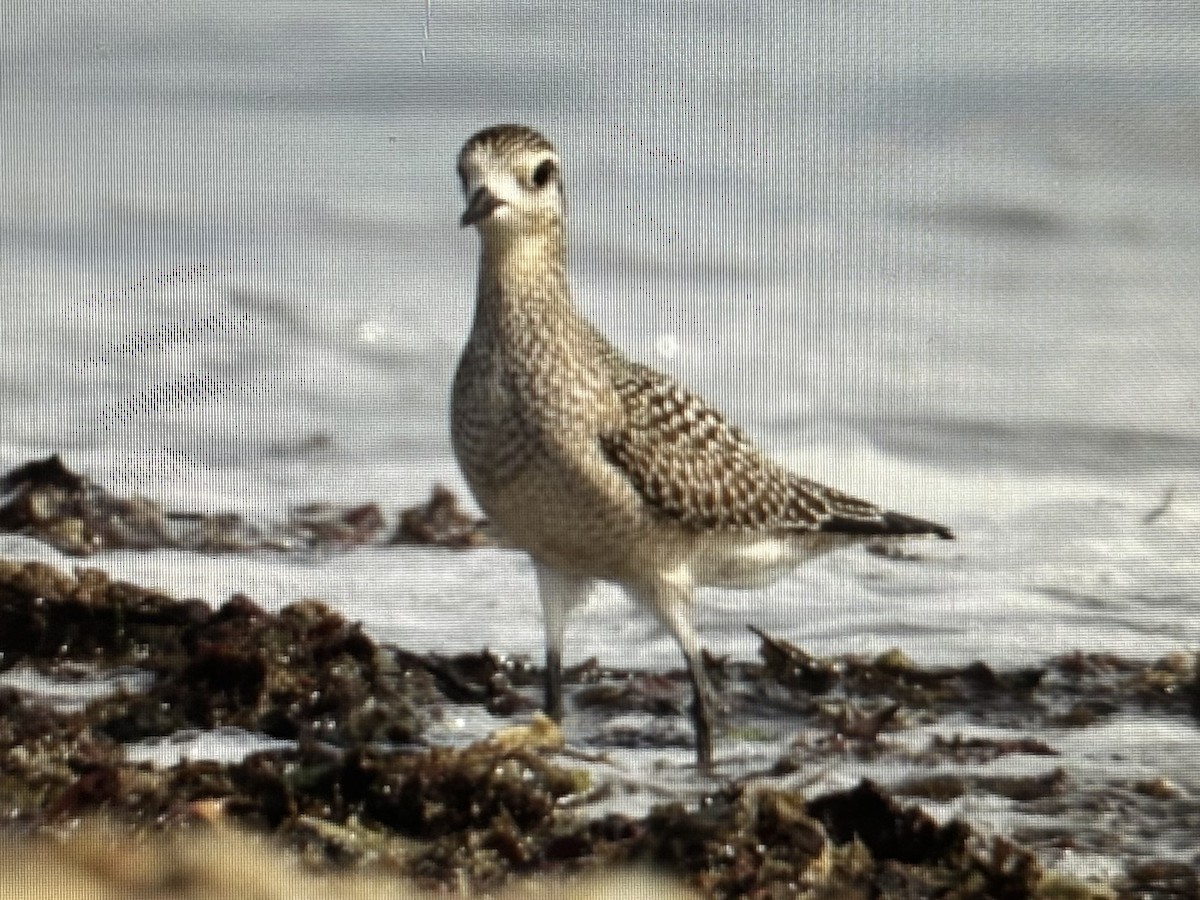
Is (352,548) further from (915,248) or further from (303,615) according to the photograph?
(915,248)

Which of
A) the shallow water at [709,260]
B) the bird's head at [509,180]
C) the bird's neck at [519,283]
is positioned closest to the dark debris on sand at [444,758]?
the shallow water at [709,260]

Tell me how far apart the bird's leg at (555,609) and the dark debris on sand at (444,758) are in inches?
5.4

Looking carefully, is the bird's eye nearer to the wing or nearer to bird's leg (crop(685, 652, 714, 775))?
the wing

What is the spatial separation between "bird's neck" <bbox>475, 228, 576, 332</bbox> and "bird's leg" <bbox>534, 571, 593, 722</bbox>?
55 cm

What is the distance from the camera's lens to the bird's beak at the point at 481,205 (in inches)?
178

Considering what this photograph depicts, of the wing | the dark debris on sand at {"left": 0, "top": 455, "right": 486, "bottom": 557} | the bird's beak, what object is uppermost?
the bird's beak

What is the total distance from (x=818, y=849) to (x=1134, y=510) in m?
1.10

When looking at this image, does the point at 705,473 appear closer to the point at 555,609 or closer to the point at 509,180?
the point at 555,609

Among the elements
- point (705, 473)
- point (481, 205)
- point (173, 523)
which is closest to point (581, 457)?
point (705, 473)

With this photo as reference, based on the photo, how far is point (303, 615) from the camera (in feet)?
16.8

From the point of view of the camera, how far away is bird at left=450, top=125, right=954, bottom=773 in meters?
4.73

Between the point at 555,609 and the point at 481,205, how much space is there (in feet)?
3.21

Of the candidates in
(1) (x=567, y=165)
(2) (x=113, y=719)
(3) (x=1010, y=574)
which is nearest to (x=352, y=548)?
(2) (x=113, y=719)

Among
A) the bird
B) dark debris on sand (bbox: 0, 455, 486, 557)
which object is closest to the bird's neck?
the bird
